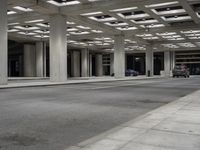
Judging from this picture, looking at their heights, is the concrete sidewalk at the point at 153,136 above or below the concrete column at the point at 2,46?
below

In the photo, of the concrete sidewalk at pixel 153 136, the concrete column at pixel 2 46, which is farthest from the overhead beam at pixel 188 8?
the concrete sidewalk at pixel 153 136

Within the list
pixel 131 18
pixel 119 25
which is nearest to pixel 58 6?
pixel 131 18

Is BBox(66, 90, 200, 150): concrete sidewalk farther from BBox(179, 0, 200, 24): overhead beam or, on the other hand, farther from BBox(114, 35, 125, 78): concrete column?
BBox(114, 35, 125, 78): concrete column

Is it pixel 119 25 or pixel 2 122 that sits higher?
pixel 119 25

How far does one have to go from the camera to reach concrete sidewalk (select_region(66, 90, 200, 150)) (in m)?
4.54

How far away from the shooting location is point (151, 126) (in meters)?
6.17

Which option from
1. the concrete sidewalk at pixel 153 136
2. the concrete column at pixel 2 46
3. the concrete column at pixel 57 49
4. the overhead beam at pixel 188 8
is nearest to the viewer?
the concrete sidewalk at pixel 153 136

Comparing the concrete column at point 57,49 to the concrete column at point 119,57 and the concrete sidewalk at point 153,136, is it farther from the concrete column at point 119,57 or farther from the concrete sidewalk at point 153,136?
the concrete sidewalk at point 153,136

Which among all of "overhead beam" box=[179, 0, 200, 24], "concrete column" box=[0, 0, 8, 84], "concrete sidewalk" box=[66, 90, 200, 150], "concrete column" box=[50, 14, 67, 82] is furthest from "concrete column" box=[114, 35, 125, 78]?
"concrete sidewalk" box=[66, 90, 200, 150]

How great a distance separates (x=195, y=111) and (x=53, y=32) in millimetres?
21421

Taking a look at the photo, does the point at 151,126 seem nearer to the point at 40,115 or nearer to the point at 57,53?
the point at 40,115

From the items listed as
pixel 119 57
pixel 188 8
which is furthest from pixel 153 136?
pixel 119 57

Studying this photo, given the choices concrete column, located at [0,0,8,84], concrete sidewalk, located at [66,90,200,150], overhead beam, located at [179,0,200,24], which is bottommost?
concrete sidewalk, located at [66,90,200,150]

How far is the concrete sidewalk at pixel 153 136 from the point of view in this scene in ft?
14.9
